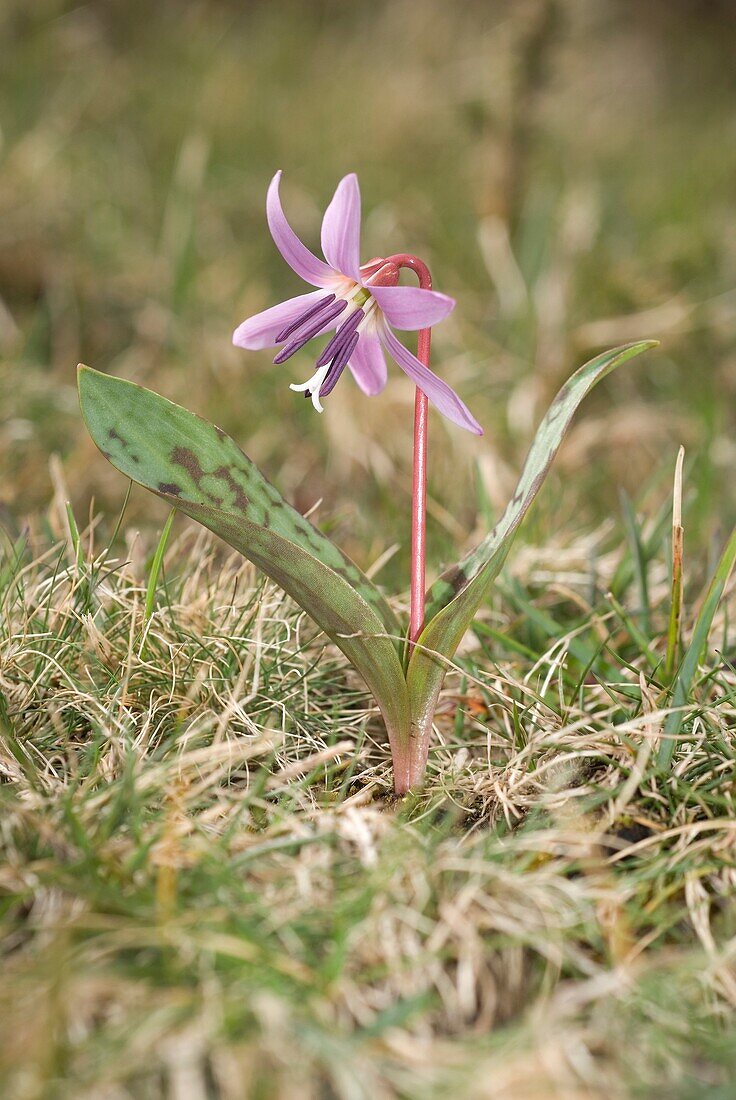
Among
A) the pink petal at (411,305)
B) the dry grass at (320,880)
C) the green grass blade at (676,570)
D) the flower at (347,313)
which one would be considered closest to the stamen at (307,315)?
the flower at (347,313)

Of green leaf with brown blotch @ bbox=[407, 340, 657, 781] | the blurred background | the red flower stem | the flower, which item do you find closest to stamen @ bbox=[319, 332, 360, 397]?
the flower

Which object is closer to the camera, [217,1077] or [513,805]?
[217,1077]

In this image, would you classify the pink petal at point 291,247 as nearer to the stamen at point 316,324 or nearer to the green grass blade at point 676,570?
the stamen at point 316,324

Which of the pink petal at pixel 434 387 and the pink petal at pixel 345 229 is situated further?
the pink petal at pixel 434 387

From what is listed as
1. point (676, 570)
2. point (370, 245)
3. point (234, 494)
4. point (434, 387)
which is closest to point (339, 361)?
point (434, 387)

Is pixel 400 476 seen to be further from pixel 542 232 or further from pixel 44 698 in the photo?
pixel 44 698

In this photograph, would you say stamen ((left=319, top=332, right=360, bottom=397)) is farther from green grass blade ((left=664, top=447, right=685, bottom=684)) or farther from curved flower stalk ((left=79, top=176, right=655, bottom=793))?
green grass blade ((left=664, top=447, right=685, bottom=684))

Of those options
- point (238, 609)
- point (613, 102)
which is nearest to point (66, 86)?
point (613, 102)
